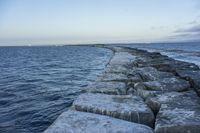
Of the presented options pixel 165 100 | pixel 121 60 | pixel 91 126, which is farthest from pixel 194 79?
pixel 121 60

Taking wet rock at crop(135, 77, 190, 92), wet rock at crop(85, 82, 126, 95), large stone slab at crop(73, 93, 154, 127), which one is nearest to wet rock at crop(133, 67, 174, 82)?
wet rock at crop(135, 77, 190, 92)

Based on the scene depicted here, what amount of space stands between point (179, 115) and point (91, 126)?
51.7 inches

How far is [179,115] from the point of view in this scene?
3875 millimetres

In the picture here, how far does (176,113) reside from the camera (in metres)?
3.97

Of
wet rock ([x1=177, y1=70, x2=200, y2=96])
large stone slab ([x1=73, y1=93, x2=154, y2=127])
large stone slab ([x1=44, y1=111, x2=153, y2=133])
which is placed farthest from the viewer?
wet rock ([x1=177, y1=70, x2=200, y2=96])

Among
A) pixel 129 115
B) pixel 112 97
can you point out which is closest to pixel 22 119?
pixel 112 97

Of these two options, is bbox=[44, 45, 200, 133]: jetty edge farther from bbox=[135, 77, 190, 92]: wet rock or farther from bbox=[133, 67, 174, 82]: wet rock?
bbox=[133, 67, 174, 82]: wet rock

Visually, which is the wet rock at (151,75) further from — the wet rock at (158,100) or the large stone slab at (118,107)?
the large stone slab at (118,107)

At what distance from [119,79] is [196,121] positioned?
3.50 metres

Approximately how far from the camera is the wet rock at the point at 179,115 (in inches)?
137

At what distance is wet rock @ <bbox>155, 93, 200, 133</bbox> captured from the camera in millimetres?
3480

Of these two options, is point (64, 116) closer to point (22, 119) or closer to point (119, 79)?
point (22, 119)

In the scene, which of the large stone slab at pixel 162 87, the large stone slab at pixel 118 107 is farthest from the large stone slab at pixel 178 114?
the large stone slab at pixel 162 87

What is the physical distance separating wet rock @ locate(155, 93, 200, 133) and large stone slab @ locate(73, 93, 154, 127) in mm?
234
